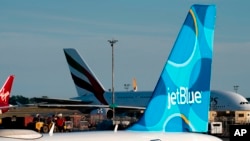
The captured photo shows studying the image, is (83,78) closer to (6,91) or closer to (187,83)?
(6,91)

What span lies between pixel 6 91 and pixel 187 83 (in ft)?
177

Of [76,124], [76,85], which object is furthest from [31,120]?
[76,85]

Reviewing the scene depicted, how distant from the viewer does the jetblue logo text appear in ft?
42.0

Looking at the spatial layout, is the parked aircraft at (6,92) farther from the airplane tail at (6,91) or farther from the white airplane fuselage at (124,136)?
the white airplane fuselage at (124,136)

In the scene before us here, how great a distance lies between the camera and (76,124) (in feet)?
202

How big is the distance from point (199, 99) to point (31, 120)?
43.2m

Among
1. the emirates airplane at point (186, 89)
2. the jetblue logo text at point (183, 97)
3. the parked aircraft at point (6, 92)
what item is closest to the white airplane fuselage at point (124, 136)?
the emirates airplane at point (186, 89)

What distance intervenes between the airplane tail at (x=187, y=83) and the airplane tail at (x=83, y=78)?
6335 centimetres

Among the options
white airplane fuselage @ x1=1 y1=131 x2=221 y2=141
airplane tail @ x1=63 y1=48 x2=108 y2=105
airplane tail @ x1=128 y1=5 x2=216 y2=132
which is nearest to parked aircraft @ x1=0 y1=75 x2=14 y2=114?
airplane tail @ x1=63 y1=48 x2=108 y2=105

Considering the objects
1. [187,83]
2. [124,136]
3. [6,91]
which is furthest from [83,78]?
[124,136]

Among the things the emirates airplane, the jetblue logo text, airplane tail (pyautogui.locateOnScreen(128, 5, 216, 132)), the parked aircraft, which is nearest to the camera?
the emirates airplane

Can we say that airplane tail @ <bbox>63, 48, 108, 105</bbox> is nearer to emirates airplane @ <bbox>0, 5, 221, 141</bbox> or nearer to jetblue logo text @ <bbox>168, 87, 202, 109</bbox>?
emirates airplane @ <bbox>0, 5, 221, 141</bbox>

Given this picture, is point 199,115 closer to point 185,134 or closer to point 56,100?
point 185,134

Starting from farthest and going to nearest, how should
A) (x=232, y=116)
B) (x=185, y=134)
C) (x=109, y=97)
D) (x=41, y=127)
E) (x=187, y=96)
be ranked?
(x=109, y=97), (x=232, y=116), (x=41, y=127), (x=187, y=96), (x=185, y=134)
